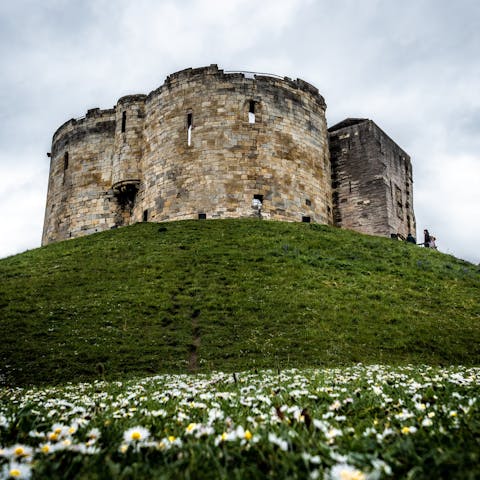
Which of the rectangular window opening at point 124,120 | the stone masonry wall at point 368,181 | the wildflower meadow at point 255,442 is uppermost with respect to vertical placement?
the rectangular window opening at point 124,120

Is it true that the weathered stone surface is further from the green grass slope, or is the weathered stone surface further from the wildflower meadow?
the wildflower meadow

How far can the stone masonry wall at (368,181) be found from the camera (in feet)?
93.0

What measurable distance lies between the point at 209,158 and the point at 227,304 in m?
14.4

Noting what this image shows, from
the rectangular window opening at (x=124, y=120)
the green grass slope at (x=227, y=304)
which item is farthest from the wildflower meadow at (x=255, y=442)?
the rectangular window opening at (x=124, y=120)

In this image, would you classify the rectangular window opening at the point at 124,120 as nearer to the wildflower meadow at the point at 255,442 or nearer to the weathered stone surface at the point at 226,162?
the weathered stone surface at the point at 226,162

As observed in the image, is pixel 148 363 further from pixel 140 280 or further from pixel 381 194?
pixel 381 194

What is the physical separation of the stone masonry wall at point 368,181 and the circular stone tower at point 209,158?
1005 mm

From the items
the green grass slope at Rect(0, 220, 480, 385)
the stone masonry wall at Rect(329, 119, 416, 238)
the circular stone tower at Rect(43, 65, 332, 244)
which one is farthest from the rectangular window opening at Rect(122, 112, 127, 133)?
the stone masonry wall at Rect(329, 119, 416, 238)

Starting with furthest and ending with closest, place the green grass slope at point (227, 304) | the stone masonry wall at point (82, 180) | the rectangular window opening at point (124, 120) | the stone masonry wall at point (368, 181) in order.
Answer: the stone masonry wall at point (82, 180) → the rectangular window opening at point (124, 120) → the stone masonry wall at point (368, 181) → the green grass slope at point (227, 304)

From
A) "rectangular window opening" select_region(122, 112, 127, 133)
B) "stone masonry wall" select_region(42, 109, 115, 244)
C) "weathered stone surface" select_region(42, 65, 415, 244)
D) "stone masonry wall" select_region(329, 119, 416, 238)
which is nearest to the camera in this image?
"weathered stone surface" select_region(42, 65, 415, 244)

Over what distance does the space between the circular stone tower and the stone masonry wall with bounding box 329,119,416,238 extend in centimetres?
100

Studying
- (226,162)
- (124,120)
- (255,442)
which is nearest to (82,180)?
(124,120)

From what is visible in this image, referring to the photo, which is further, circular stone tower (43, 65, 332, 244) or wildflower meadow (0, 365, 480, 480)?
circular stone tower (43, 65, 332, 244)

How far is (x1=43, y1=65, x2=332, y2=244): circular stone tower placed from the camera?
85.7 ft
